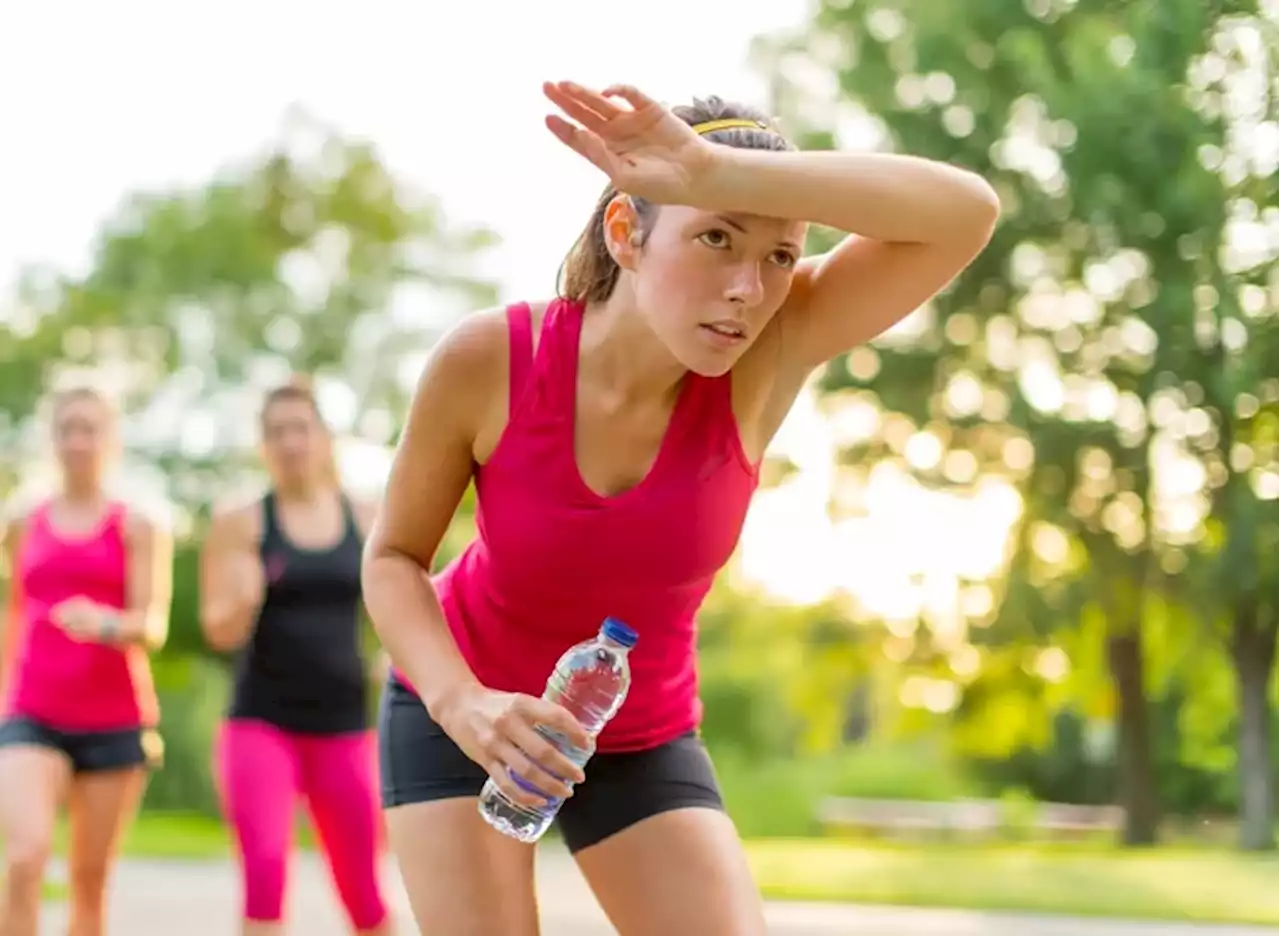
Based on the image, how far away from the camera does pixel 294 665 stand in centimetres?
387

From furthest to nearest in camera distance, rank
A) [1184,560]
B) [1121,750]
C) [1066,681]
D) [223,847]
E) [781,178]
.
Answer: [1066,681] → [223,847] → [1121,750] → [1184,560] → [781,178]

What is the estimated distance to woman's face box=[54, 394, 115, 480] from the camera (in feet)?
13.7

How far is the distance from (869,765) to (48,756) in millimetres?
9281

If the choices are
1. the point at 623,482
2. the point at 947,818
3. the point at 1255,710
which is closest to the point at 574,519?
the point at 623,482

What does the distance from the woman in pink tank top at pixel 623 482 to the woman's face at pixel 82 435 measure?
2.20 meters

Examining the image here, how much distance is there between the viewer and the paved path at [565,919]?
20.8 feet

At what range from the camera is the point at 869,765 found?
499 inches

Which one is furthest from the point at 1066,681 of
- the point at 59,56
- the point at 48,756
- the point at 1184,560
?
the point at 48,756

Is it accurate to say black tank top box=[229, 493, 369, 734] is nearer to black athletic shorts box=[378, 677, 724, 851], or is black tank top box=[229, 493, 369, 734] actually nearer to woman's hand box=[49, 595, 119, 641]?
woman's hand box=[49, 595, 119, 641]

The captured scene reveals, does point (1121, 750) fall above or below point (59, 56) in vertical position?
below

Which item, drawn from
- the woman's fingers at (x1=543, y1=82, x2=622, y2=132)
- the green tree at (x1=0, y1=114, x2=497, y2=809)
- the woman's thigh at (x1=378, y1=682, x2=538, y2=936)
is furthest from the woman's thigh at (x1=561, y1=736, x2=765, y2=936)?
the green tree at (x1=0, y1=114, x2=497, y2=809)

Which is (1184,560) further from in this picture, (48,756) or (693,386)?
(693,386)

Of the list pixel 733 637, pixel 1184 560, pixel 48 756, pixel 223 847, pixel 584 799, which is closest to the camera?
pixel 584 799

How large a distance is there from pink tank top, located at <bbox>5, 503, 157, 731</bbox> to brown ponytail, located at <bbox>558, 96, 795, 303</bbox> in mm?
2285
